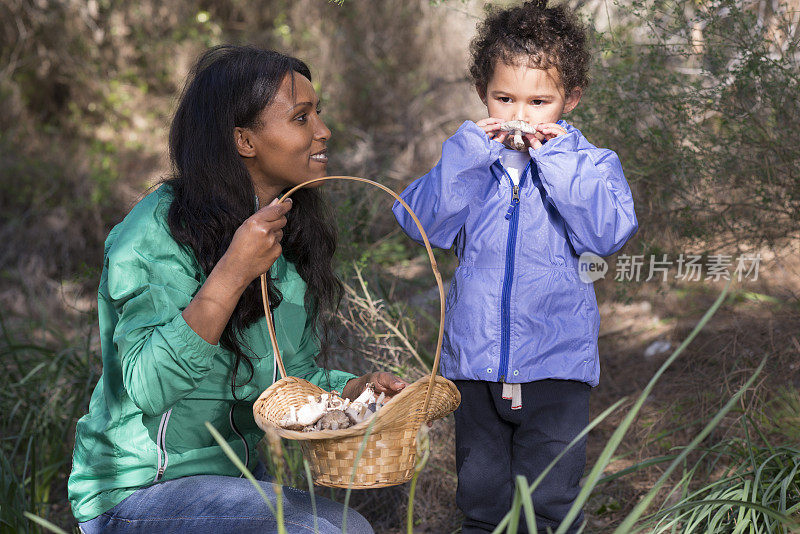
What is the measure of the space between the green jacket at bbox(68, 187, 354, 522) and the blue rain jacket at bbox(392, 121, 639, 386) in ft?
1.92

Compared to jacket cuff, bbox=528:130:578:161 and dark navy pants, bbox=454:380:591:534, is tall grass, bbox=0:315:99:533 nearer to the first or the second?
dark navy pants, bbox=454:380:591:534

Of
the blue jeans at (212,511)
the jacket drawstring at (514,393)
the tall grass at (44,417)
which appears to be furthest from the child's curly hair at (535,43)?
the tall grass at (44,417)

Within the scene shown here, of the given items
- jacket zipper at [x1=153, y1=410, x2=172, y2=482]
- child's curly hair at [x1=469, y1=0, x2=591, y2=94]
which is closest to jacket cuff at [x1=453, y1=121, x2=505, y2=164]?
child's curly hair at [x1=469, y1=0, x2=591, y2=94]

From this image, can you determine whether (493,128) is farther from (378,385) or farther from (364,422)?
(364,422)

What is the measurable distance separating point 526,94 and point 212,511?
4.56 ft

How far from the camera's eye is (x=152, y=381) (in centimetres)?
183

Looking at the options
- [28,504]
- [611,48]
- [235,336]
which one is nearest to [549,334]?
[235,336]

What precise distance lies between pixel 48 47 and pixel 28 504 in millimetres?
6011

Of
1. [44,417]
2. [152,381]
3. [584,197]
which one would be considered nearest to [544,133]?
[584,197]

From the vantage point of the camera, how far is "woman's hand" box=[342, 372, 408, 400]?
2.12 meters

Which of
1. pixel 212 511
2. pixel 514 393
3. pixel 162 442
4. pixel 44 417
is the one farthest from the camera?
pixel 44 417

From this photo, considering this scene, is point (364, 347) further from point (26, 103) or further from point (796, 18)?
point (26, 103)

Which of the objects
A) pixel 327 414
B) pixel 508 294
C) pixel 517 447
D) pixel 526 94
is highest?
pixel 526 94

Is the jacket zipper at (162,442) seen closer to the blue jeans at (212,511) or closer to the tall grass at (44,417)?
the blue jeans at (212,511)
